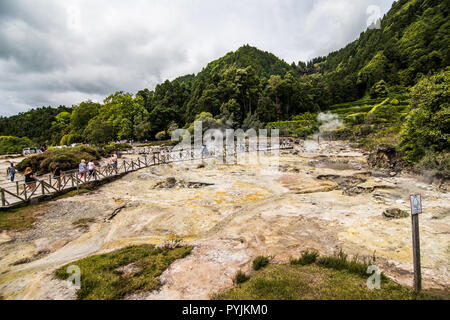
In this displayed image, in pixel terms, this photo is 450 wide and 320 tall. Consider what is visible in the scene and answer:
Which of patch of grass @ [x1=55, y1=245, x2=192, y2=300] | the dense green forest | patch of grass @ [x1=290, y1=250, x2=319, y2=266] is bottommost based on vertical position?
patch of grass @ [x1=55, y1=245, x2=192, y2=300]

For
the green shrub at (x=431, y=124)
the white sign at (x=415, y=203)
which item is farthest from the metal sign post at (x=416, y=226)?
the green shrub at (x=431, y=124)

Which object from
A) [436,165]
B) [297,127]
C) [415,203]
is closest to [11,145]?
[415,203]

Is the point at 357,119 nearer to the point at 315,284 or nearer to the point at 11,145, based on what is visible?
the point at 315,284

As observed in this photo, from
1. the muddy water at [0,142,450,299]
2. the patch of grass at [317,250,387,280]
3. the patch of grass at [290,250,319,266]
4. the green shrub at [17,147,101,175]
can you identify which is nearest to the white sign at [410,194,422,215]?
the patch of grass at [317,250,387,280]

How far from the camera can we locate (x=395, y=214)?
7715 mm

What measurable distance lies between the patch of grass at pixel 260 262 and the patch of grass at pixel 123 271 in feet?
6.63

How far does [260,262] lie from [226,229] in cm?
282

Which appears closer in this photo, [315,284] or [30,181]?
[315,284]

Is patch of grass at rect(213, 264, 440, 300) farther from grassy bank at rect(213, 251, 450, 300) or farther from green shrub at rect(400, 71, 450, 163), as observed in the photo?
green shrub at rect(400, 71, 450, 163)

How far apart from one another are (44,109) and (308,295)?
141785mm

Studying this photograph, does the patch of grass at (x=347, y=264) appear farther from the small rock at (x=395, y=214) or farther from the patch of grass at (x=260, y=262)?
the small rock at (x=395, y=214)

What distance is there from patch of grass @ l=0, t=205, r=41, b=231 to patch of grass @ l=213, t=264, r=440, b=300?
9.13 meters

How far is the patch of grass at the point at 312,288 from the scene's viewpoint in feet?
11.4

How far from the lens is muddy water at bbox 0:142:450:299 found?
4.63 metres
